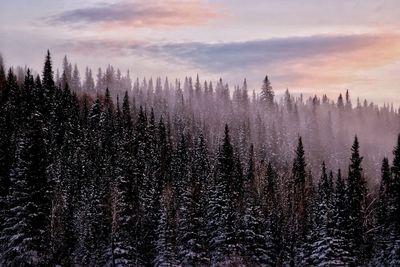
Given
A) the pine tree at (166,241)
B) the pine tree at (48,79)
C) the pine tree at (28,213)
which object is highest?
the pine tree at (48,79)

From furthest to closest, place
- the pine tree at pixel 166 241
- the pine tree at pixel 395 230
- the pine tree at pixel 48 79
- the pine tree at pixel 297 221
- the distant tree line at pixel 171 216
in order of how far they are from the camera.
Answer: the pine tree at pixel 48 79 < the pine tree at pixel 297 221 < the pine tree at pixel 166 241 < the pine tree at pixel 395 230 < the distant tree line at pixel 171 216

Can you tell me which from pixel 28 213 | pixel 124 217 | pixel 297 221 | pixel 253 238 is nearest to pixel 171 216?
pixel 124 217

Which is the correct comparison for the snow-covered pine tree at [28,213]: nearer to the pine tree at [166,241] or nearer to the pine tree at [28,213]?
the pine tree at [28,213]

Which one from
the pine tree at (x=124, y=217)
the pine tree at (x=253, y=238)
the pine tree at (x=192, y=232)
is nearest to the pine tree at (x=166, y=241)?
the pine tree at (x=192, y=232)

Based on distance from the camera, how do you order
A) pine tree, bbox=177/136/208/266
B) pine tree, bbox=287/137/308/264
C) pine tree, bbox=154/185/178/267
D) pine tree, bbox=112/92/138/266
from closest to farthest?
pine tree, bbox=177/136/208/266 → pine tree, bbox=112/92/138/266 → pine tree, bbox=154/185/178/267 → pine tree, bbox=287/137/308/264

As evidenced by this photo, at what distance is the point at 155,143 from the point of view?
133 metres

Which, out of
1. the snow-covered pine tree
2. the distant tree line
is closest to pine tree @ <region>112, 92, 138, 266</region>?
the distant tree line

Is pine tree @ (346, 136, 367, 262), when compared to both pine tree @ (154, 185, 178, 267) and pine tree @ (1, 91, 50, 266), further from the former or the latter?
pine tree @ (1, 91, 50, 266)

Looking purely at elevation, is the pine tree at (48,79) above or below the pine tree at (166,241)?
above

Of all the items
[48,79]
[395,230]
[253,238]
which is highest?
[48,79]

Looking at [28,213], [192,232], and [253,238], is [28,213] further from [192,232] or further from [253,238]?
[253,238]

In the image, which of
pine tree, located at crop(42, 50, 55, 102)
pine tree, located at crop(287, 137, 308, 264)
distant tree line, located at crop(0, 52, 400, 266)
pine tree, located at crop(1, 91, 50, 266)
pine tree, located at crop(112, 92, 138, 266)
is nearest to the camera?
pine tree, located at crop(1, 91, 50, 266)

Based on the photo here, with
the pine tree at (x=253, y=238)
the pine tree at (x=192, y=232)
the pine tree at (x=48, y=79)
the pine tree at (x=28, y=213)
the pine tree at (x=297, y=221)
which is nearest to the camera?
the pine tree at (x=28, y=213)

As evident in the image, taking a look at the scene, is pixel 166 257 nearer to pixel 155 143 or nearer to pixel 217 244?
pixel 217 244
